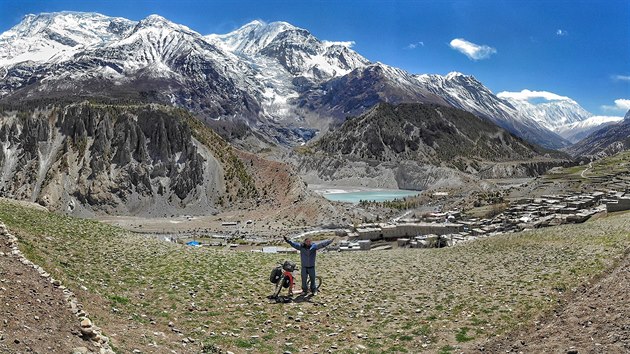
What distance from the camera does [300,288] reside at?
21.2 metres

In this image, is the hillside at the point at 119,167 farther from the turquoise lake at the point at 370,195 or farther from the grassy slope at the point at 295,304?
the grassy slope at the point at 295,304

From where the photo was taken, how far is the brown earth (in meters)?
10.5

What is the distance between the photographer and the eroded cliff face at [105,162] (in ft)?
318

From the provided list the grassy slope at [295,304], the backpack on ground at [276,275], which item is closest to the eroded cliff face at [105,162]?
the grassy slope at [295,304]

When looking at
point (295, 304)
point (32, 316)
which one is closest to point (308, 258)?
point (295, 304)

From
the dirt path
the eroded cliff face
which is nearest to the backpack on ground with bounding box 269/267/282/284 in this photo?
the dirt path

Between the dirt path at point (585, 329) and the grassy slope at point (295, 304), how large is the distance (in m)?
1.24

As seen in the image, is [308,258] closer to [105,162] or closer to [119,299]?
[119,299]

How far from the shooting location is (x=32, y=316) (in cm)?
1205

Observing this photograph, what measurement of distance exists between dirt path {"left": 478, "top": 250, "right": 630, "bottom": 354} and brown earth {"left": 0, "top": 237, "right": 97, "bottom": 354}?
11.1m

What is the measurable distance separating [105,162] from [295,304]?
92.9m

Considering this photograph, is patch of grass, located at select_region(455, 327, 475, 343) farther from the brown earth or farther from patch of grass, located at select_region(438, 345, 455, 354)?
the brown earth

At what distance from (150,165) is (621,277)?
326 ft

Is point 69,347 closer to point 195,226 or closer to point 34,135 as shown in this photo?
point 195,226
